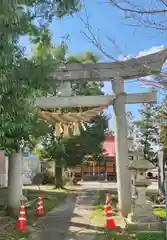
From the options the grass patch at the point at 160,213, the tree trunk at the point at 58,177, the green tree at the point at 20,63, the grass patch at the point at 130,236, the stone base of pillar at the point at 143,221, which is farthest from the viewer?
the tree trunk at the point at 58,177

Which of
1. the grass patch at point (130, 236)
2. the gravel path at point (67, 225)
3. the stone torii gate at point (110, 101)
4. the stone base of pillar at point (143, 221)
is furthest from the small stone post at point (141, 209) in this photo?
the stone torii gate at point (110, 101)

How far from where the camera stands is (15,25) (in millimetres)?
6281

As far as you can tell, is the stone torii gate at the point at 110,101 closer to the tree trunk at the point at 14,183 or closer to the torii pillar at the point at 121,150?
the torii pillar at the point at 121,150

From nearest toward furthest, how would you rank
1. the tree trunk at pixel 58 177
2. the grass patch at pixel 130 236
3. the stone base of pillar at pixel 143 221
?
the grass patch at pixel 130 236, the stone base of pillar at pixel 143 221, the tree trunk at pixel 58 177

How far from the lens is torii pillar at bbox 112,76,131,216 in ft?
41.2

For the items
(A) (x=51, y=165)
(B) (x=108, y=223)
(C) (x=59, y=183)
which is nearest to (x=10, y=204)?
(B) (x=108, y=223)

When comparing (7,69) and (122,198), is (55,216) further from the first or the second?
(7,69)

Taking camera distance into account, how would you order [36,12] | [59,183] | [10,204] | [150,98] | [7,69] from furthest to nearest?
[59,183]
[150,98]
[10,204]
[36,12]
[7,69]

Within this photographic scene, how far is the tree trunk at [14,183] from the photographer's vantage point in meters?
12.1

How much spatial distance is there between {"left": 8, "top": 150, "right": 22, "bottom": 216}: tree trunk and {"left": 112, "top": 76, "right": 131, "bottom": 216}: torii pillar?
3.41 m

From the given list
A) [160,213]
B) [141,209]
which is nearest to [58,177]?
[160,213]

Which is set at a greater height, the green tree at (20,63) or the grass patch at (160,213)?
the green tree at (20,63)

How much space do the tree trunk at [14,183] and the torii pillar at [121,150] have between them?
3411mm

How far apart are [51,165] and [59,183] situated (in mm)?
6349
